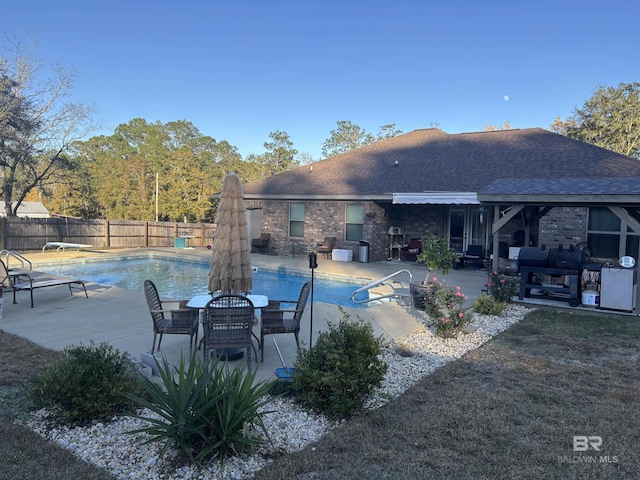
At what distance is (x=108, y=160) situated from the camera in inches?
1526

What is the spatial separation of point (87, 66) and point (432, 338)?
2369 cm

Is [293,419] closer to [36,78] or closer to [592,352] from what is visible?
[592,352]

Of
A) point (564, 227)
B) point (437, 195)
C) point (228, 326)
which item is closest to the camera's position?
point (228, 326)

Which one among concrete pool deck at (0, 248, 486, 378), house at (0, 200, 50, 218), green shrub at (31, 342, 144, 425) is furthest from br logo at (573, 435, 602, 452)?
house at (0, 200, 50, 218)

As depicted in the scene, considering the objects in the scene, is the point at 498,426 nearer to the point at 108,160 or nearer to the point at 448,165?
the point at 448,165

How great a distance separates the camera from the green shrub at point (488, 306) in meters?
7.97

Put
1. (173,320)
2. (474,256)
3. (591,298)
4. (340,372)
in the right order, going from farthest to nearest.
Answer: (474,256) < (591,298) < (173,320) < (340,372)

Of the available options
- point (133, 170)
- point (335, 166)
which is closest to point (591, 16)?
point (335, 166)

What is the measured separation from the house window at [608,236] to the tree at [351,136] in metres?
32.2

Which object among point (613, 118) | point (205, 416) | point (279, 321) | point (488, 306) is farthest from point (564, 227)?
point (613, 118)

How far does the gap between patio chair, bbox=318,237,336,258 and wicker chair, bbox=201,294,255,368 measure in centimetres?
1238

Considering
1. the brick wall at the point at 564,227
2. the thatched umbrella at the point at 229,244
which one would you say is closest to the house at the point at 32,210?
the thatched umbrella at the point at 229,244

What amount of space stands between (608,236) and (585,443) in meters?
11.8

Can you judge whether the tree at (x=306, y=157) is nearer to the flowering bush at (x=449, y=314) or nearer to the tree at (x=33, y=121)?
the tree at (x=33, y=121)
